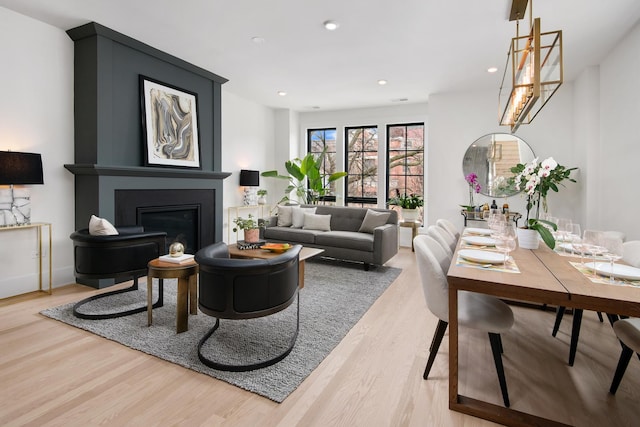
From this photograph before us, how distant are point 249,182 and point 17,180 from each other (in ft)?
11.0

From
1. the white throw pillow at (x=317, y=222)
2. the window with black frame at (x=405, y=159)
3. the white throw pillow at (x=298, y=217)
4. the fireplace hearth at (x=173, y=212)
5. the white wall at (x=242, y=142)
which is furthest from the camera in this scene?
the window with black frame at (x=405, y=159)

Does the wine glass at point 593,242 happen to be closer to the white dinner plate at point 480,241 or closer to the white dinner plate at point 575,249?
the white dinner plate at point 575,249

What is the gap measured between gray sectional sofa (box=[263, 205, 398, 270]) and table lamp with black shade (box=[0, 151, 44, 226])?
2779 mm

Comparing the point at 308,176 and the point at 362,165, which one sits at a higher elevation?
the point at 362,165

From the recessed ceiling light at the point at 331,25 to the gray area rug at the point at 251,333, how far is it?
8.79ft

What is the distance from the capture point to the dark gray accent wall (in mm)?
3521

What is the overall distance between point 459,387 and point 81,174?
3.98 meters

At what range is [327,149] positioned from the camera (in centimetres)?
730

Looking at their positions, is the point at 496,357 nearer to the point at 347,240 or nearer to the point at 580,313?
the point at 580,313

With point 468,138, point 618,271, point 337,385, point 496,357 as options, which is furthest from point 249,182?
point 618,271

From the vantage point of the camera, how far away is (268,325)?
2688 millimetres

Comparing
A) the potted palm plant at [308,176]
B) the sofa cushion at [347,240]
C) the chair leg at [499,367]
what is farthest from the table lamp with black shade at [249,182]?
the chair leg at [499,367]

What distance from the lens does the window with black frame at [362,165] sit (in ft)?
22.6

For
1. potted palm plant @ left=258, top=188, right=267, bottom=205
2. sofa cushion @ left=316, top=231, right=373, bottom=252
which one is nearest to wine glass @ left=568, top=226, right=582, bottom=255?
sofa cushion @ left=316, top=231, right=373, bottom=252
